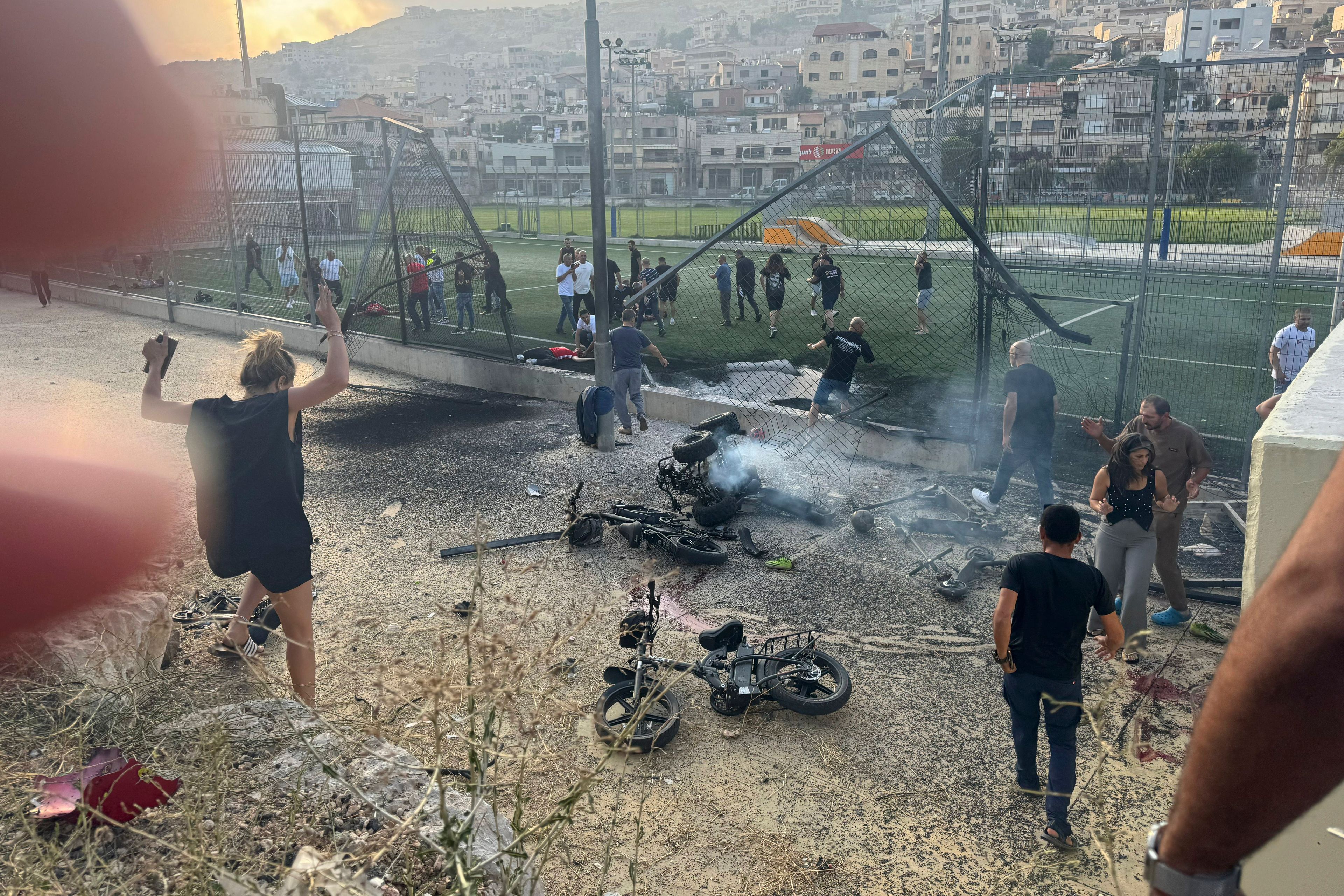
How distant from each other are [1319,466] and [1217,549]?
17.6ft

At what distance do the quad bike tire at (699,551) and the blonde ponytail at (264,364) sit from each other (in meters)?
3.62

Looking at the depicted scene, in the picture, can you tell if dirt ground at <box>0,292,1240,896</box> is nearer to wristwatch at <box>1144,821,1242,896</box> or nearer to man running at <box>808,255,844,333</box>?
wristwatch at <box>1144,821,1242,896</box>

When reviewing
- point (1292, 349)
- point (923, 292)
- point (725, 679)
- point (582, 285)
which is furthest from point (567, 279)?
point (725, 679)

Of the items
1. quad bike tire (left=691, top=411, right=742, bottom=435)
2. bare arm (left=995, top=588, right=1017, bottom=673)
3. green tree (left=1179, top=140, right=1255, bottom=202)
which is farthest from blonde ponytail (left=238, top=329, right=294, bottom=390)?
green tree (left=1179, top=140, right=1255, bottom=202)

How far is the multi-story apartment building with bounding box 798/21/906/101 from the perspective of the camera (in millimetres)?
131250

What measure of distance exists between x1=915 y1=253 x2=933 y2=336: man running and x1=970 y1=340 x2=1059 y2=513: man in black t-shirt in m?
8.38

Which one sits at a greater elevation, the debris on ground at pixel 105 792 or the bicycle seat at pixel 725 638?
the debris on ground at pixel 105 792

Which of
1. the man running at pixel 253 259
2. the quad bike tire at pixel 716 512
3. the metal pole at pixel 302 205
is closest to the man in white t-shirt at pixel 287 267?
the man running at pixel 253 259

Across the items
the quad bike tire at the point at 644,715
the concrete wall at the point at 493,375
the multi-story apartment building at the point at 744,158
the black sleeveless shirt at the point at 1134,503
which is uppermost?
the multi-story apartment building at the point at 744,158

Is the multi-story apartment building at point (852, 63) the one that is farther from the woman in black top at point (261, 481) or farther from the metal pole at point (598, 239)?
the woman in black top at point (261, 481)

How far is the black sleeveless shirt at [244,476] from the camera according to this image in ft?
14.7

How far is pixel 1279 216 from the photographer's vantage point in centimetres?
855

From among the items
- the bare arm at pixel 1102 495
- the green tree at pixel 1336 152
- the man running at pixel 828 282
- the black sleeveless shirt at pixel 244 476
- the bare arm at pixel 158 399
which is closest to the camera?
the black sleeveless shirt at pixel 244 476

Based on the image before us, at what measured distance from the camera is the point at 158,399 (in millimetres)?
4738
